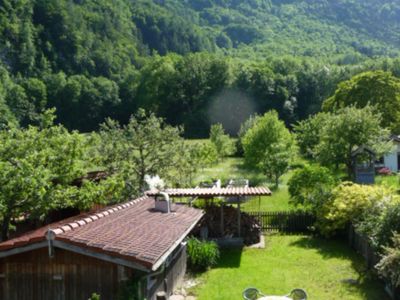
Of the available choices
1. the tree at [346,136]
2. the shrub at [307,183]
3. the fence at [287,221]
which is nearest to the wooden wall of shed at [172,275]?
the fence at [287,221]

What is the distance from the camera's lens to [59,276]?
34.7 feet

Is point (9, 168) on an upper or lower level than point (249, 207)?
upper

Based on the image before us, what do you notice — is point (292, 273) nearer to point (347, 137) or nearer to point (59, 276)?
point (59, 276)

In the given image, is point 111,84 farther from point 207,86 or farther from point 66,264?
point 66,264

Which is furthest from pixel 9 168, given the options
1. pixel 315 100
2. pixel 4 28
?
pixel 4 28

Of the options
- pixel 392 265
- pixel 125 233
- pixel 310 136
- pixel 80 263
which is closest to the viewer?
pixel 80 263

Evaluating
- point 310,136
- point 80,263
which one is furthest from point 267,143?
point 80,263

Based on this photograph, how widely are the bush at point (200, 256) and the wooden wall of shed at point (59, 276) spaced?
7360 millimetres

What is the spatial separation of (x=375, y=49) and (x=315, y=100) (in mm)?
100141

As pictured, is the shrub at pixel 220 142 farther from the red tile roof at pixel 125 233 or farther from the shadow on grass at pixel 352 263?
the red tile roof at pixel 125 233

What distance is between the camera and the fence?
24125 millimetres

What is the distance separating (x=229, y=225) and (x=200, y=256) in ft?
15.1

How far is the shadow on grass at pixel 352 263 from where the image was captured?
14914 millimetres

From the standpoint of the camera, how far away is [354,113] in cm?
3269
